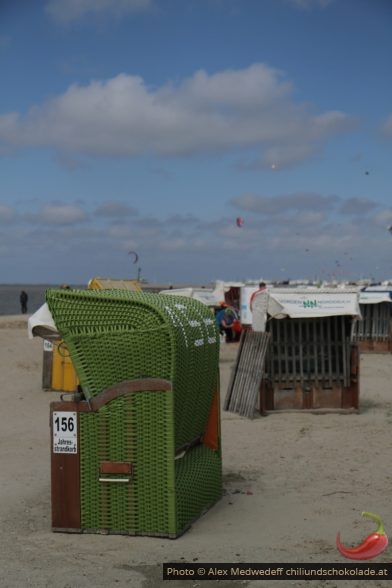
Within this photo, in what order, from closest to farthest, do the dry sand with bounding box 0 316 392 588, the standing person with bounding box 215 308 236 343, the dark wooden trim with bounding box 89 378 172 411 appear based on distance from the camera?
1. the dry sand with bounding box 0 316 392 588
2. the dark wooden trim with bounding box 89 378 172 411
3. the standing person with bounding box 215 308 236 343

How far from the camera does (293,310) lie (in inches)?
515

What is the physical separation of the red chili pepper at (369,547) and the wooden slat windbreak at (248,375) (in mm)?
6350

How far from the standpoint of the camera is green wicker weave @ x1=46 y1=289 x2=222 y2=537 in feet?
22.2

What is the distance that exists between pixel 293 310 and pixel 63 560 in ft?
24.7

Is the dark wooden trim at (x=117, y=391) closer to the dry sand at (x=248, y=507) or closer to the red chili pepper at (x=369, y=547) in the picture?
the dry sand at (x=248, y=507)

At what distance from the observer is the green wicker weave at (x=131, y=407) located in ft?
22.2

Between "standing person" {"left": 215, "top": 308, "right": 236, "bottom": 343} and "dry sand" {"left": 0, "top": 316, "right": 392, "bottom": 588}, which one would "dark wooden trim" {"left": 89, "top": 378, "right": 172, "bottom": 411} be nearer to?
"dry sand" {"left": 0, "top": 316, "right": 392, "bottom": 588}

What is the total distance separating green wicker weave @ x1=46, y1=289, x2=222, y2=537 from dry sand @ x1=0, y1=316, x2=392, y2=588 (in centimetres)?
25

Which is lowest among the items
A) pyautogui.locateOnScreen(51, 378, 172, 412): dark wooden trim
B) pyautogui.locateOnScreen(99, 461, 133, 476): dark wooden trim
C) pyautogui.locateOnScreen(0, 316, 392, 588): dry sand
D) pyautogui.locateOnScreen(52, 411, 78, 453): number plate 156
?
pyautogui.locateOnScreen(0, 316, 392, 588): dry sand

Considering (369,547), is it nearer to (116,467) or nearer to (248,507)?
(248,507)

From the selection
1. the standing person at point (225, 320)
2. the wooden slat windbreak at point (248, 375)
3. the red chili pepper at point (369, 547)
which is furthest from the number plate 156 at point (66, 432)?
the standing person at point (225, 320)

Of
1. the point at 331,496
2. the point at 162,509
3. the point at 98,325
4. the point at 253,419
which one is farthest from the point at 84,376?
the point at 253,419

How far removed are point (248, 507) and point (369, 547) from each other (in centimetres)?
168

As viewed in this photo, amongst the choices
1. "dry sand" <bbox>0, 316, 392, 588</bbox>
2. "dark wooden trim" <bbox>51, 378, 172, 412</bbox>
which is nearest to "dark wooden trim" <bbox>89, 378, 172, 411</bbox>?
"dark wooden trim" <bbox>51, 378, 172, 412</bbox>
